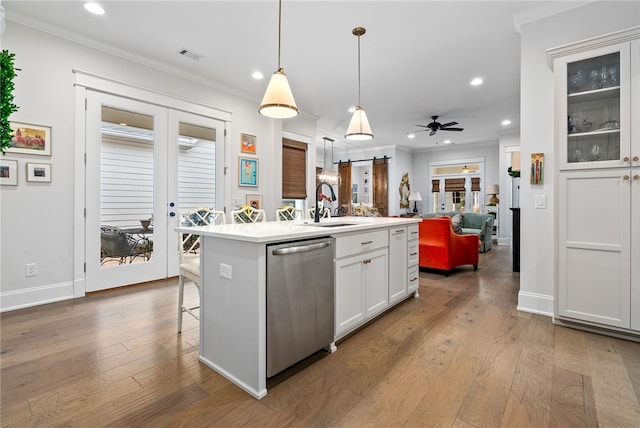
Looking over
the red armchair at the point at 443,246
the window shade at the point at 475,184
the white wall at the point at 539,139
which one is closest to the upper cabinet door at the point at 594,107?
the white wall at the point at 539,139

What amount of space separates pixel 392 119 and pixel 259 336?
5.98 meters

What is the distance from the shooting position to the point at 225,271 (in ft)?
5.95

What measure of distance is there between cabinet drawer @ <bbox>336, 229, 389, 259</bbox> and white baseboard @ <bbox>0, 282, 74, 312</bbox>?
317cm

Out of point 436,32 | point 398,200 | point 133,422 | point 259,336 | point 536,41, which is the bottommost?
point 133,422

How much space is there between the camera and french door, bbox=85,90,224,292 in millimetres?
3506

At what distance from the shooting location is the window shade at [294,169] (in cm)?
586

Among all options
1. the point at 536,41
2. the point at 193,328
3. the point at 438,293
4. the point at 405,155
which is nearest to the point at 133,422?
the point at 193,328

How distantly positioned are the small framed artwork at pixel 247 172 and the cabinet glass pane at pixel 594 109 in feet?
13.6

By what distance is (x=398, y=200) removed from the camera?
9453 millimetres

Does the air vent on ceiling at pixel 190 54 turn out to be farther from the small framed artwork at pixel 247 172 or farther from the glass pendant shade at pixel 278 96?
the glass pendant shade at pixel 278 96

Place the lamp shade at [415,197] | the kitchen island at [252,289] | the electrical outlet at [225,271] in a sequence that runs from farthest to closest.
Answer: the lamp shade at [415,197]
the electrical outlet at [225,271]
the kitchen island at [252,289]

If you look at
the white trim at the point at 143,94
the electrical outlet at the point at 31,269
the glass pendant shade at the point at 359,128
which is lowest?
the electrical outlet at the point at 31,269

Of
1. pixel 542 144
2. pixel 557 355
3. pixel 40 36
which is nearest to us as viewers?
pixel 557 355

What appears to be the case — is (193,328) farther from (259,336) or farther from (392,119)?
(392,119)
